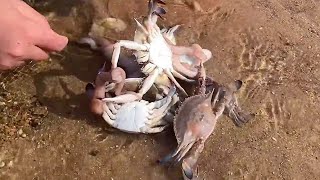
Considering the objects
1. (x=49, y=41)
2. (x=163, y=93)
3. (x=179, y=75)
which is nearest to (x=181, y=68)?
(x=179, y=75)

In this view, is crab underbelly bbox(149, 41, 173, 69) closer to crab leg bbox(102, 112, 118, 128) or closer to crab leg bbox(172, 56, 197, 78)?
crab leg bbox(172, 56, 197, 78)

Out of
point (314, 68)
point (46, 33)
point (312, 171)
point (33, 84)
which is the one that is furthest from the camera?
point (314, 68)

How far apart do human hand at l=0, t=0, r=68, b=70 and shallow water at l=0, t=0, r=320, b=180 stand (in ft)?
1.19

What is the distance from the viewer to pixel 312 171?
2344 millimetres

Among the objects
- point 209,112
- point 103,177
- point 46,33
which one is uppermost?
point 46,33

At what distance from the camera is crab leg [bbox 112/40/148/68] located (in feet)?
7.52

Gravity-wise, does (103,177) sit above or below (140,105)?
below

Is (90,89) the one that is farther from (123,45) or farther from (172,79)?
(172,79)

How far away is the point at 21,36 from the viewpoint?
2.07 metres

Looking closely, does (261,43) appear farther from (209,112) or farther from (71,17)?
(71,17)

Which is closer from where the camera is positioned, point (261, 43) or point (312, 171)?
point (312, 171)

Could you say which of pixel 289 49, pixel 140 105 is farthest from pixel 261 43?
pixel 140 105

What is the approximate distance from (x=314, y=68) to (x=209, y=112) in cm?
66

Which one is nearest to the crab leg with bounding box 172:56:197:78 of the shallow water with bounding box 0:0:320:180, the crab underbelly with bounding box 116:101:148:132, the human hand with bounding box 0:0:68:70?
the shallow water with bounding box 0:0:320:180
